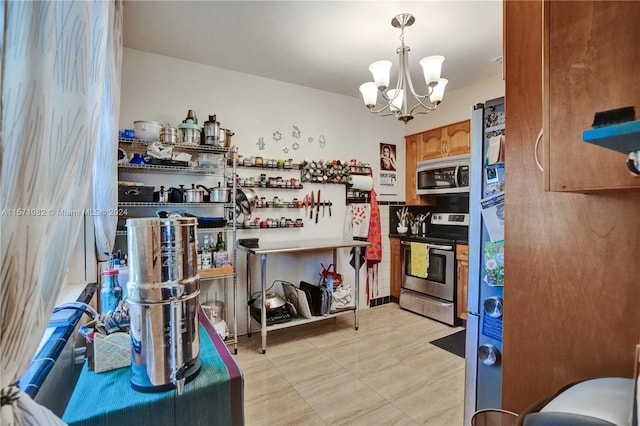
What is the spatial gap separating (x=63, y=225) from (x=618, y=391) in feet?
4.34

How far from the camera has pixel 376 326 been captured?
3254mm

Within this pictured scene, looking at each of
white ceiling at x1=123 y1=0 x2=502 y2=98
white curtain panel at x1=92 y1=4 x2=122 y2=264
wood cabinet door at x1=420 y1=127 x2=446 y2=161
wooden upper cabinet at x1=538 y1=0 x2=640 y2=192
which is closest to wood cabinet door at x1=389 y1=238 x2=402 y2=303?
wood cabinet door at x1=420 y1=127 x2=446 y2=161

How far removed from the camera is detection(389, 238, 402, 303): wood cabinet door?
12.8 feet

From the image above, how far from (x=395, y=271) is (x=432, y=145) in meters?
1.65

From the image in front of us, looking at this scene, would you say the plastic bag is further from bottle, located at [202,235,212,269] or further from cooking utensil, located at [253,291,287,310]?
bottle, located at [202,235,212,269]

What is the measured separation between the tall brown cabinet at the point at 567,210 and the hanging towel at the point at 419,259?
241cm

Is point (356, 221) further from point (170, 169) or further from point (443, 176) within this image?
point (170, 169)

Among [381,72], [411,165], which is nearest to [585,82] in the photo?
[381,72]

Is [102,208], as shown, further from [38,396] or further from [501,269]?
[501,269]

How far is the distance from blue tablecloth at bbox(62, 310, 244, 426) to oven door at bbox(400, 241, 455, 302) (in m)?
2.90

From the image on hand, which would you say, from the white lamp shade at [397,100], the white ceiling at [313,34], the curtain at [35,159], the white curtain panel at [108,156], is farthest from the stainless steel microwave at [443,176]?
the curtain at [35,159]

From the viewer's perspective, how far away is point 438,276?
339 centimetres

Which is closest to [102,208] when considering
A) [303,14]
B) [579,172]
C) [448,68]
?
[303,14]

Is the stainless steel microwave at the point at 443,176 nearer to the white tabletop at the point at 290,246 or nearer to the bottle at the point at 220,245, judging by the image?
the white tabletop at the point at 290,246
